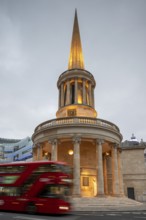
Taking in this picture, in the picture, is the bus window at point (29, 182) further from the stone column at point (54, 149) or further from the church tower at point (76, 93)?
the church tower at point (76, 93)

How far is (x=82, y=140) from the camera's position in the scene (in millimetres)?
34688

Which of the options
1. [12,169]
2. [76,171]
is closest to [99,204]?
[76,171]

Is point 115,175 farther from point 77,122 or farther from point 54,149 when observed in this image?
point 54,149

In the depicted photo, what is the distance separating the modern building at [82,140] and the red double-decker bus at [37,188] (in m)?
13.1

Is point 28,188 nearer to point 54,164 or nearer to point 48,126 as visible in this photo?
point 54,164

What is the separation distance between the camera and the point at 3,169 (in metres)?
19.9

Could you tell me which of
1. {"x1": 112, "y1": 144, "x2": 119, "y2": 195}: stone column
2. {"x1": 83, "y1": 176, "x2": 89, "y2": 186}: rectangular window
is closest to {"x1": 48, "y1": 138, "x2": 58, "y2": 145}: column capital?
{"x1": 83, "y1": 176, "x2": 89, "y2": 186}: rectangular window

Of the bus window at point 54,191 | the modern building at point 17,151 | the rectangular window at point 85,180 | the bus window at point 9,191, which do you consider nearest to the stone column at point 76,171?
the rectangular window at point 85,180

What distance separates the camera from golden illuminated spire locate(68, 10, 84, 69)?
48.6m

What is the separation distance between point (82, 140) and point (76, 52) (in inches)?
921

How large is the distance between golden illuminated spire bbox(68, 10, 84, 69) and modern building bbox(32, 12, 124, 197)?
407 centimetres

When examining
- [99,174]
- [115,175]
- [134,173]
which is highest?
[134,173]

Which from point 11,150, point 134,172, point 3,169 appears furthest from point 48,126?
point 11,150

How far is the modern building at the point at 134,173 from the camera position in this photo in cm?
4669
